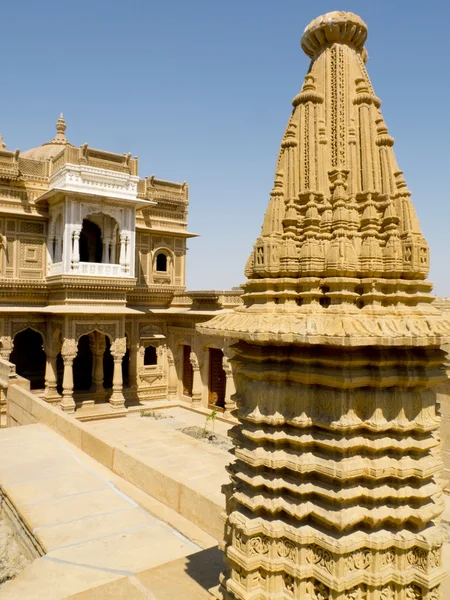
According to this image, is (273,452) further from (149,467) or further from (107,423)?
(107,423)

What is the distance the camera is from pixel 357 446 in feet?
14.0

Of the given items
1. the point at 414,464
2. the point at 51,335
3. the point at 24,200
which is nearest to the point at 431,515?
the point at 414,464

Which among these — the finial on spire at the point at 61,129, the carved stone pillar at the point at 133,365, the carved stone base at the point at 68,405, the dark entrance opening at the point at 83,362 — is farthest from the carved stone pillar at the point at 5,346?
the finial on spire at the point at 61,129

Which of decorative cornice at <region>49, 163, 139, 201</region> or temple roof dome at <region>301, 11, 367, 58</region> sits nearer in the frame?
temple roof dome at <region>301, 11, 367, 58</region>

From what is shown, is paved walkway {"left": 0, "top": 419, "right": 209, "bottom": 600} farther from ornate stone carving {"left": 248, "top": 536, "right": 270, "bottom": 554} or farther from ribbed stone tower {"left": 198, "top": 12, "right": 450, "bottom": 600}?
ornate stone carving {"left": 248, "top": 536, "right": 270, "bottom": 554}

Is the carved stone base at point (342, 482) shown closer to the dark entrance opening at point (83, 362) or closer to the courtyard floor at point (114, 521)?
the courtyard floor at point (114, 521)

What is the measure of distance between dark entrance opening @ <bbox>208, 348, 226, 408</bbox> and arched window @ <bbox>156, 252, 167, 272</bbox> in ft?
18.1

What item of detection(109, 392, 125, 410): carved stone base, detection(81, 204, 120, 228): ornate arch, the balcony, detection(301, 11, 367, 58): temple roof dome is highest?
detection(81, 204, 120, 228): ornate arch

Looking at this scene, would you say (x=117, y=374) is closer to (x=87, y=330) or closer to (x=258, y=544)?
(x=87, y=330)

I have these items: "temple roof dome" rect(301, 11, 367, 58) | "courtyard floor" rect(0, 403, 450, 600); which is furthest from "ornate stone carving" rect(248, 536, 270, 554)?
"temple roof dome" rect(301, 11, 367, 58)

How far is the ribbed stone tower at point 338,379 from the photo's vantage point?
166 inches

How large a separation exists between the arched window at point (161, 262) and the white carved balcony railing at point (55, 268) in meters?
5.57

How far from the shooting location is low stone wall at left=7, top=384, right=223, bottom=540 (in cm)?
710

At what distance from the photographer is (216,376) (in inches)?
819
